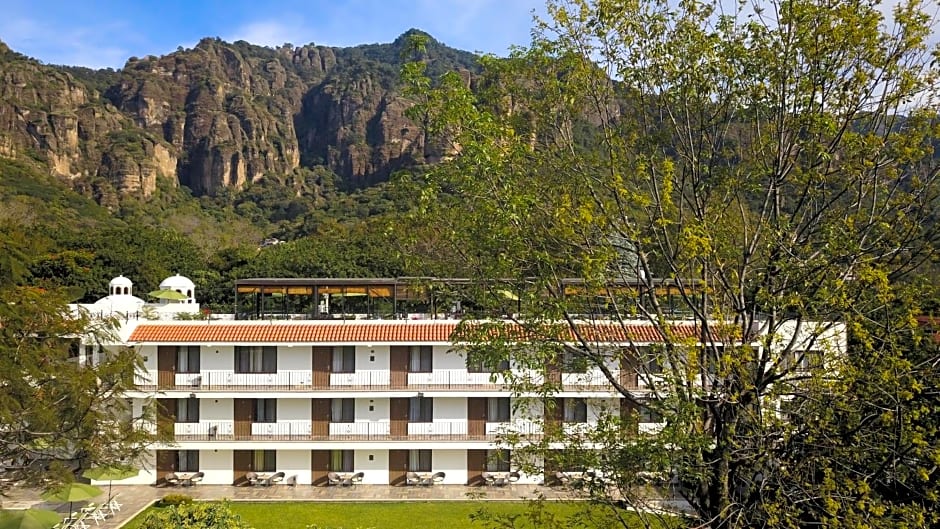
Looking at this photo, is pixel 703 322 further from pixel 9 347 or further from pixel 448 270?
pixel 9 347

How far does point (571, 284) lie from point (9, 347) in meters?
13.6

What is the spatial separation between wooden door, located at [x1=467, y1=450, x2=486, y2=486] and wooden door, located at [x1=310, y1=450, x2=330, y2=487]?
405cm

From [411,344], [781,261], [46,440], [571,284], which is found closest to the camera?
[781,261]

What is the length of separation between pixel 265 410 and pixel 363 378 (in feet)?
9.81

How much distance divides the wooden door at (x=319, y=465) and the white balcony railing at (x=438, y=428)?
2.62 meters

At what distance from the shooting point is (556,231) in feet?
23.5

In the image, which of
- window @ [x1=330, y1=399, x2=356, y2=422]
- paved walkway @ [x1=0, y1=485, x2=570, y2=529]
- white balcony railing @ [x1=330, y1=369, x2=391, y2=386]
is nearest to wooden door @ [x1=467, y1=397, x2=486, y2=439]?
paved walkway @ [x1=0, y1=485, x2=570, y2=529]

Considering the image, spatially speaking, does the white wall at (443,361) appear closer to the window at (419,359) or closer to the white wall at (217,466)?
the window at (419,359)

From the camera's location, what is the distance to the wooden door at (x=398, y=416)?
2080 centimetres

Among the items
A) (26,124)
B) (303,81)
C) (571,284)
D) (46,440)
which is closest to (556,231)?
(571,284)

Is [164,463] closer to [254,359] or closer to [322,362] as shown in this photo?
[254,359]

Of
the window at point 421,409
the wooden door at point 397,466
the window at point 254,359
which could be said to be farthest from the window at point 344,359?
the wooden door at point 397,466

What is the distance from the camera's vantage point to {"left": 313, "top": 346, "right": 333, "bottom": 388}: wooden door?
2089 centimetres

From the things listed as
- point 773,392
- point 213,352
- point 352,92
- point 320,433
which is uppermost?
point 352,92
